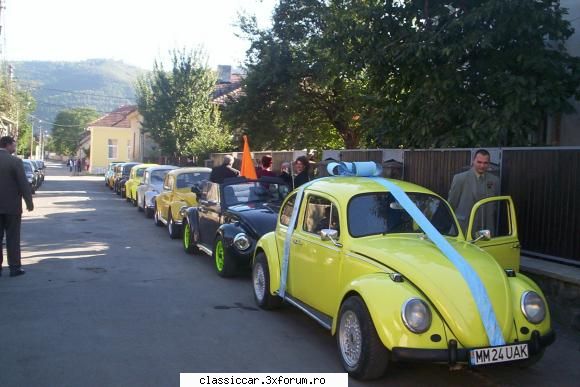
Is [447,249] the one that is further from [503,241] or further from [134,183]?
[134,183]

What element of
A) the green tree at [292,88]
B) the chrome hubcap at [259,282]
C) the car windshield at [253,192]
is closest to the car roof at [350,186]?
the chrome hubcap at [259,282]

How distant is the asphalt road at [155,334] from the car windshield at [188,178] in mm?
4032

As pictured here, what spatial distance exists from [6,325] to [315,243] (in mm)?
3395

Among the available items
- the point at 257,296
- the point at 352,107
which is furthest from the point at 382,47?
the point at 352,107

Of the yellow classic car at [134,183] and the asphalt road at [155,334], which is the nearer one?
the asphalt road at [155,334]

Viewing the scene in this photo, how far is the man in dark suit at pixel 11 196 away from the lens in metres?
8.68

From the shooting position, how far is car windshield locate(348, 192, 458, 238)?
18.5ft

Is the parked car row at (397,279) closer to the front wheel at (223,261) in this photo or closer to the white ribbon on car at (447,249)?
the white ribbon on car at (447,249)

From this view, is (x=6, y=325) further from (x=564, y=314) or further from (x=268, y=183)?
(x=564, y=314)

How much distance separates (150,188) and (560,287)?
14.0 meters

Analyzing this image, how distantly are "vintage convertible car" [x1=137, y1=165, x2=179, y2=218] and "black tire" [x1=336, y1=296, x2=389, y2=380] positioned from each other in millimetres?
13579

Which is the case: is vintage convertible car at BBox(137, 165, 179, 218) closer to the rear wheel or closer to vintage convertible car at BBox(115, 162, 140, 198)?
the rear wheel

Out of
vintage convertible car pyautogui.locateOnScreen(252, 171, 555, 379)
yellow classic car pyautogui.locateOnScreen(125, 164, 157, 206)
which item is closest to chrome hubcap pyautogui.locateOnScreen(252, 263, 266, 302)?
vintage convertible car pyautogui.locateOnScreen(252, 171, 555, 379)

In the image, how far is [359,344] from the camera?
4.82m
